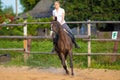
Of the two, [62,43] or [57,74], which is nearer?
[62,43]

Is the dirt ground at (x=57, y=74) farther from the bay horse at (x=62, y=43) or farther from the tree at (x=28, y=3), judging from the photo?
the tree at (x=28, y=3)

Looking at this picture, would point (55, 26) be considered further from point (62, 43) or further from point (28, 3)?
point (28, 3)

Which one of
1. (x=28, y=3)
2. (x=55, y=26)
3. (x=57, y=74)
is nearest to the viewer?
(x=55, y=26)

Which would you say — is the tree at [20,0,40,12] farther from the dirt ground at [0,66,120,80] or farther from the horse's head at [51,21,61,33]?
the horse's head at [51,21,61,33]

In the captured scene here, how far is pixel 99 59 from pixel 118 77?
2892mm

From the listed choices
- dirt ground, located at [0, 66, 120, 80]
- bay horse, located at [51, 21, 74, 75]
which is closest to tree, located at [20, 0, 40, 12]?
dirt ground, located at [0, 66, 120, 80]

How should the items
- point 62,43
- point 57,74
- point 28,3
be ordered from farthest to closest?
point 28,3 → point 57,74 → point 62,43

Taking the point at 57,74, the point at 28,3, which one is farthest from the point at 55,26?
the point at 28,3

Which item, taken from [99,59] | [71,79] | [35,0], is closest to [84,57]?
[99,59]

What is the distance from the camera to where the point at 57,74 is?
11789 millimetres

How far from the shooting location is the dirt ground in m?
10.8

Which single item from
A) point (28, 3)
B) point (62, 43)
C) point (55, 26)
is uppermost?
point (55, 26)

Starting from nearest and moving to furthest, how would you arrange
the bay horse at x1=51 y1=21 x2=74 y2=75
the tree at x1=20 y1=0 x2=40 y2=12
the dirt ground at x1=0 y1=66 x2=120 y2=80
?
1. the dirt ground at x1=0 y1=66 x2=120 y2=80
2. the bay horse at x1=51 y1=21 x2=74 y2=75
3. the tree at x1=20 y1=0 x2=40 y2=12

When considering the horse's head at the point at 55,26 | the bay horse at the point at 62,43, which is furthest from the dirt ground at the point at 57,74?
the horse's head at the point at 55,26
